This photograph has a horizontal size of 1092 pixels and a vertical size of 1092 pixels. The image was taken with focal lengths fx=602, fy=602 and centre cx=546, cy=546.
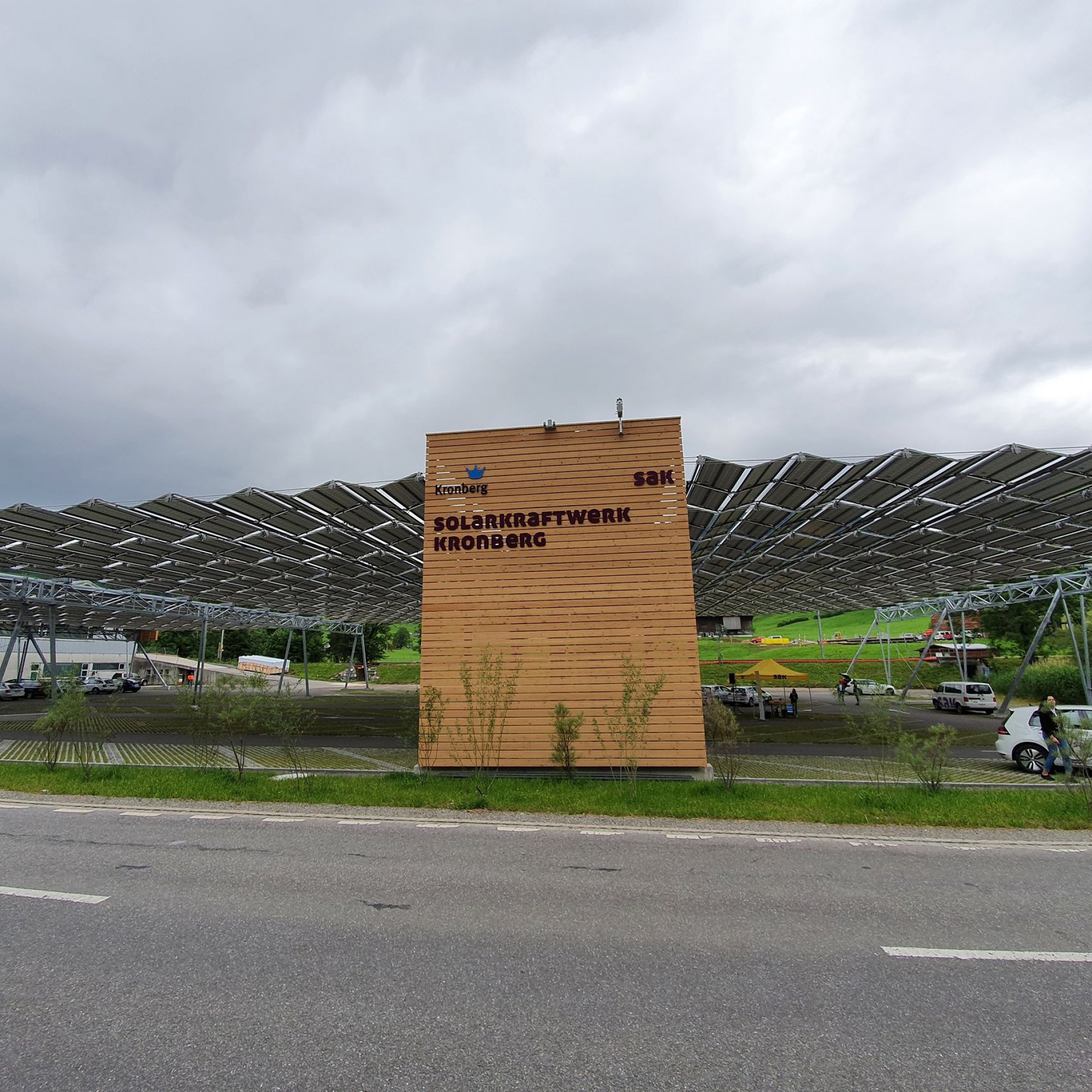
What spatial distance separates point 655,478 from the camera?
1350 centimetres

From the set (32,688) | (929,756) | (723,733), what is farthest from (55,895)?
(32,688)

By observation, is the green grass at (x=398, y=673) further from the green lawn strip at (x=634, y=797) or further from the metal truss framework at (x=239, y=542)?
the green lawn strip at (x=634, y=797)

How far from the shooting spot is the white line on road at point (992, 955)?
14.2 ft

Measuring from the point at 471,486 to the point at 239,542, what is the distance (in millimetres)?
9539

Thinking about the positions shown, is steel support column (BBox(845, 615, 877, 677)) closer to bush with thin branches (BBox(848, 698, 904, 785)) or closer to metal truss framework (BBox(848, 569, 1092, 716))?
metal truss framework (BBox(848, 569, 1092, 716))

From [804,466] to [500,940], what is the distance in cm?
1191

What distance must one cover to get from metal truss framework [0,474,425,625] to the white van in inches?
1254

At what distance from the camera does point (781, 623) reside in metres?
135

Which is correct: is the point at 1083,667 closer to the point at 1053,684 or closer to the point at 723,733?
the point at 1053,684

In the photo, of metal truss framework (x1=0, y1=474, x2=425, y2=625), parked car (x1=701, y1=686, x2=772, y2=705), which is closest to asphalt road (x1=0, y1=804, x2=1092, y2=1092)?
metal truss framework (x1=0, y1=474, x2=425, y2=625)

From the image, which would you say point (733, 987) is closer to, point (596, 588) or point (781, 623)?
point (596, 588)

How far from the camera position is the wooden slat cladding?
40.9 ft

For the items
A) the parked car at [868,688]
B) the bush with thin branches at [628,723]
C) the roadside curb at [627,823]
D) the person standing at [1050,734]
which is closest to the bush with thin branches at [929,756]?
the roadside curb at [627,823]

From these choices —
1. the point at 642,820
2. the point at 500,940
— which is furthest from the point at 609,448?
the point at 500,940
